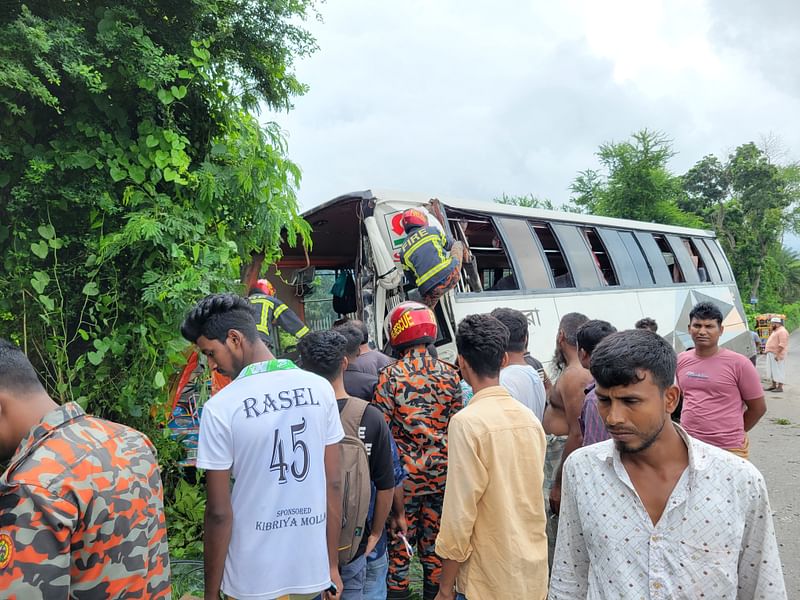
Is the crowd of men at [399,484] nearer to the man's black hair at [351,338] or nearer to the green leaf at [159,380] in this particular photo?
the man's black hair at [351,338]

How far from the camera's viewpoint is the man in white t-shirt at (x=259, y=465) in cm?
199

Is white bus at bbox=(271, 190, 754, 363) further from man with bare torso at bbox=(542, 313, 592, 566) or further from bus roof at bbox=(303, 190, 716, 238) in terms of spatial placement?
man with bare torso at bbox=(542, 313, 592, 566)

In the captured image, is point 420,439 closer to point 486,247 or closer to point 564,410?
point 564,410

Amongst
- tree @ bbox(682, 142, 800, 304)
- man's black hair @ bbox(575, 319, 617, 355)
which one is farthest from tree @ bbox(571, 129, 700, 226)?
man's black hair @ bbox(575, 319, 617, 355)

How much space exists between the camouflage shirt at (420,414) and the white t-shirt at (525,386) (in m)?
0.39

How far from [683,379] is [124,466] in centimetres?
400

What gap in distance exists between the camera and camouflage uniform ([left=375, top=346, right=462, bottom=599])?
3.12 metres

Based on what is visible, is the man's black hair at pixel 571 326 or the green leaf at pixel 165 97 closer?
the green leaf at pixel 165 97

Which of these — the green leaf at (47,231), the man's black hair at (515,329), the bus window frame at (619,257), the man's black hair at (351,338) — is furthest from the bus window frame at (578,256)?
the green leaf at (47,231)

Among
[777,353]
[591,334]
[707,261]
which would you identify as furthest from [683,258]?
[591,334]

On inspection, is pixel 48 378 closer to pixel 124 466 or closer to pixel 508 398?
pixel 124 466

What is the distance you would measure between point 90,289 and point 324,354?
1.54m

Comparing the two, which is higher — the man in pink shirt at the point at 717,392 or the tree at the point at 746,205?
the tree at the point at 746,205

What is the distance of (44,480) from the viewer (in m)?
1.36
